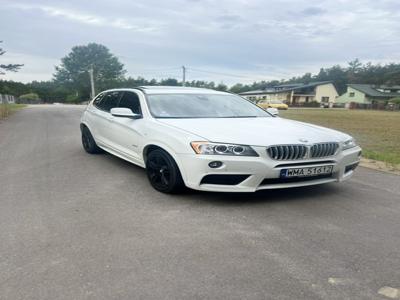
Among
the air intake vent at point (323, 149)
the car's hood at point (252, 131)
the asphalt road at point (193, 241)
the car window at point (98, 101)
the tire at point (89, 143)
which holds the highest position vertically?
the car window at point (98, 101)

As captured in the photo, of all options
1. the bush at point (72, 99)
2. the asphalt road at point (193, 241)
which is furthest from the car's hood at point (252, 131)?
the bush at point (72, 99)

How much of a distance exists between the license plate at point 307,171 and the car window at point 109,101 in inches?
141

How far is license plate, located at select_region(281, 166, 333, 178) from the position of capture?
13.5 ft

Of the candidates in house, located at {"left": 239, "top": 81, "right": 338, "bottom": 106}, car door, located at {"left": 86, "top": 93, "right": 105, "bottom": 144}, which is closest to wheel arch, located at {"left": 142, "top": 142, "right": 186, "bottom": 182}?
car door, located at {"left": 86, "top": 93, "right": 105, "bottom": 144}

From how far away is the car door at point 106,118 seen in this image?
631cm

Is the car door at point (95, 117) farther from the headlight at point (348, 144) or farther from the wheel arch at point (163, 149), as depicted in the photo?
the headlight at point (348, 144)

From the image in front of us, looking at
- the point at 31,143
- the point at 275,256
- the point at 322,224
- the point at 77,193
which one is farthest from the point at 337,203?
the point at 31,143

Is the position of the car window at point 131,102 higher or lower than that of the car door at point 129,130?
higher

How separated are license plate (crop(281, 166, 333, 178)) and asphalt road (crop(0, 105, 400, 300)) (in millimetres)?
385

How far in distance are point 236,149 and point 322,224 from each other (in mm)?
1216

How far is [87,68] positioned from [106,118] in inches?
3558

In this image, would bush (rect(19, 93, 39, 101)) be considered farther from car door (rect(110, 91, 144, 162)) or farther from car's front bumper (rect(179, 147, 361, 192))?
car's front bumper (rect(179, 147, 361, 192))

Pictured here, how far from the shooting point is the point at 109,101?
682 centimetres

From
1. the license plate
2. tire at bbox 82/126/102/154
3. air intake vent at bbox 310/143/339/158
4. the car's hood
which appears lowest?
tire at bbox 82/126/102/154
